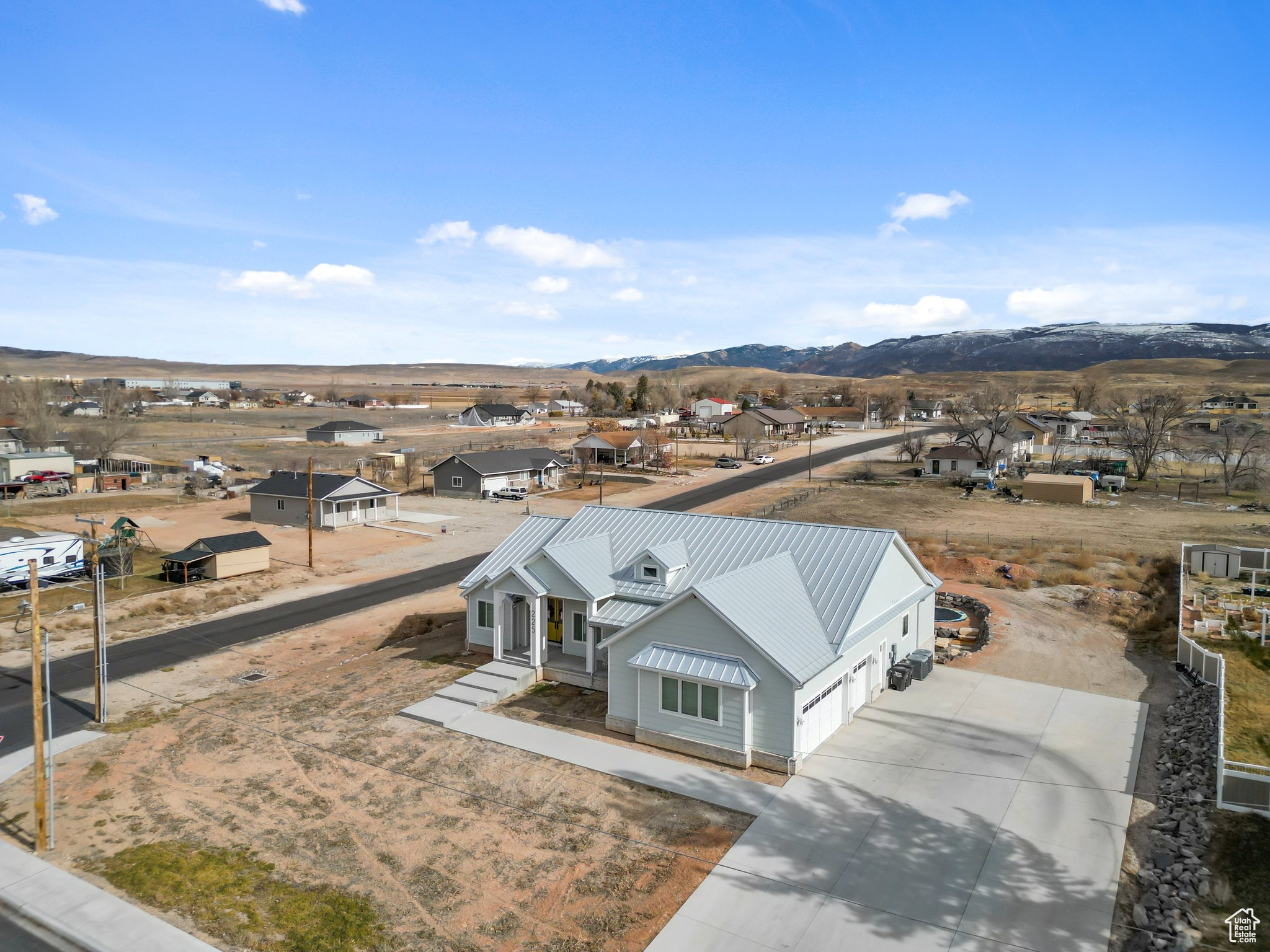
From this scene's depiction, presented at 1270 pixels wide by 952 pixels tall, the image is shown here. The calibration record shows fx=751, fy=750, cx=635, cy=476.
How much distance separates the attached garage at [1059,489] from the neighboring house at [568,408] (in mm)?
120957

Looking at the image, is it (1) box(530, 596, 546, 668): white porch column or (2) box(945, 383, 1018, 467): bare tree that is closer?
(1) box(530, 596, 546, 668): white porch column

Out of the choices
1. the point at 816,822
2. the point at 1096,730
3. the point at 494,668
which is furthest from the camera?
the point at 494,668

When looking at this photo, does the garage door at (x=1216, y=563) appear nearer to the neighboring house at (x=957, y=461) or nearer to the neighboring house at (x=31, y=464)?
the neighboring house at (x=957, y=461)

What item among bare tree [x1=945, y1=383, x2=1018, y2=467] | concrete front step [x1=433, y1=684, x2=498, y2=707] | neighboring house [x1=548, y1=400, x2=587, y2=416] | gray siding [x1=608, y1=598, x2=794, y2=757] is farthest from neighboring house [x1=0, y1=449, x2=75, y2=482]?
neighboring house [x1=548, y1=400, x2=587, y2=416]

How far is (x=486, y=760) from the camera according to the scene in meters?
20.6

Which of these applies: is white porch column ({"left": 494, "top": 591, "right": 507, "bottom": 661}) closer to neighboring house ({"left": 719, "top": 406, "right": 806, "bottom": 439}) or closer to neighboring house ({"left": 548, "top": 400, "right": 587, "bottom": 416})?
neighboring house ({"left": 719, "top": 406, "right": 806, "bottom": 439})

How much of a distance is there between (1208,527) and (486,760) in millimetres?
55062

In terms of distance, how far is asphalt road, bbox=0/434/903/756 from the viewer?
2430 cm

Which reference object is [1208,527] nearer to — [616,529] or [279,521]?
[616,529]

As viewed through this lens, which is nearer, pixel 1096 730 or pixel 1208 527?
pixel 1096 730

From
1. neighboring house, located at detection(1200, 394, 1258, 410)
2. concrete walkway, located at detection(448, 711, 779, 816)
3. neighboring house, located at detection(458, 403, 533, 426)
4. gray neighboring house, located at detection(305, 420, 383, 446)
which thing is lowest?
concrete walkway, located at detection(448, 711, 779, 816)

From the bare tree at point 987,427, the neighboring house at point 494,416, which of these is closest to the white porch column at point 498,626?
the bare tree at point 987,427

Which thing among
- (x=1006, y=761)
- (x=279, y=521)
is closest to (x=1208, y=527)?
(x=1006, y=761)

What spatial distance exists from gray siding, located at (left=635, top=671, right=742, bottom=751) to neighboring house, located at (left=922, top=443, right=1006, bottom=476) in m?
70.0
